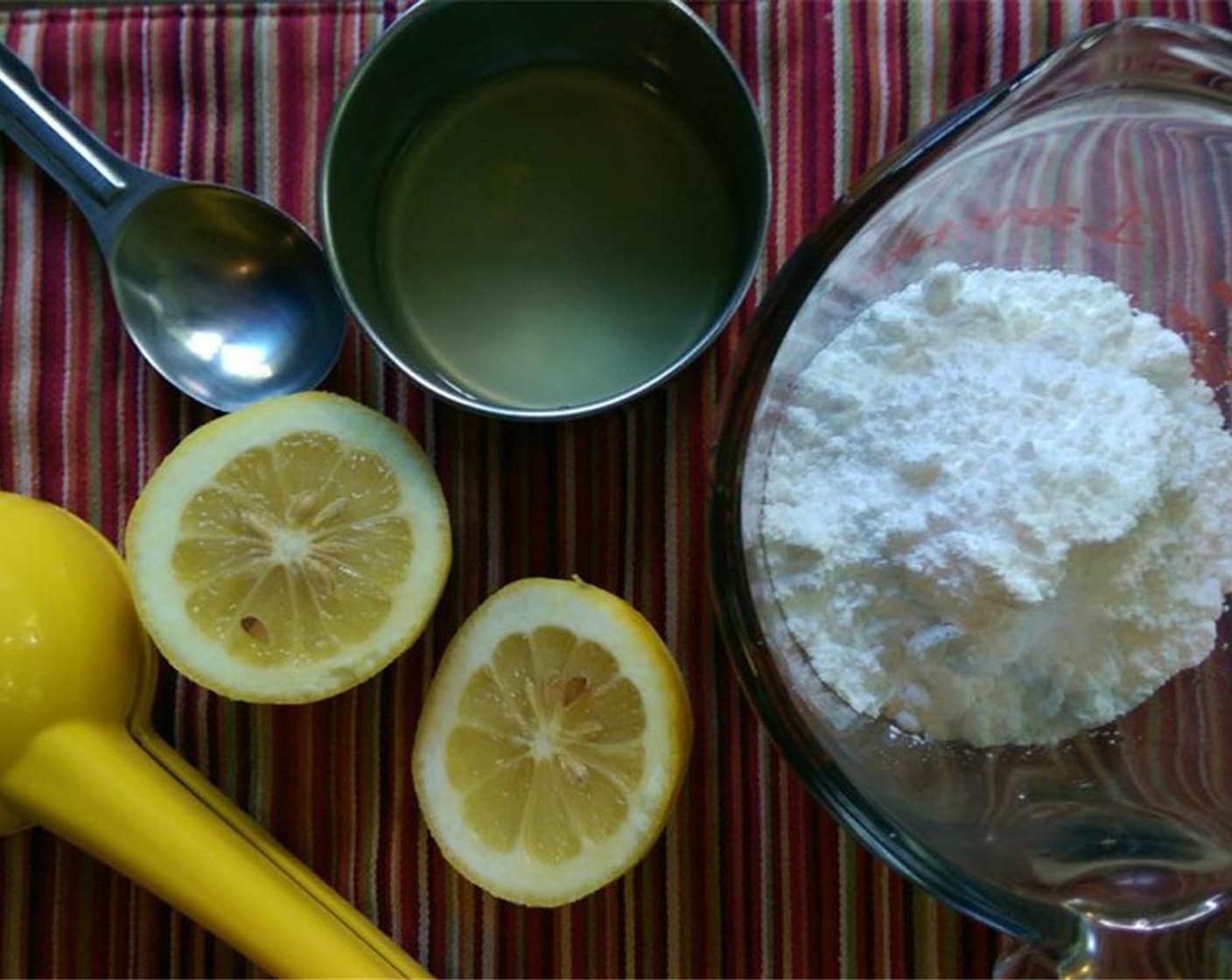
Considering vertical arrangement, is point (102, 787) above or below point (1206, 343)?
below

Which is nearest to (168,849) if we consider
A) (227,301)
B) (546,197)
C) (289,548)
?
(289,548)

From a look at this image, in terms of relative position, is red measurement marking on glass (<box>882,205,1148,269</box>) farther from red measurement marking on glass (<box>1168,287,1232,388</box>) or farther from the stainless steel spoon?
the stainless steel spoon

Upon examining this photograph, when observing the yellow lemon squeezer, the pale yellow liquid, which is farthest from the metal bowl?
the yellow lemon squeezer

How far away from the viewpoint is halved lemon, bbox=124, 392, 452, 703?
2.31 ft

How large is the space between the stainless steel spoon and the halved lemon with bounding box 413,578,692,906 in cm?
20

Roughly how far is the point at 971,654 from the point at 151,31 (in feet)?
1.96

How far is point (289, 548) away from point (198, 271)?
7.1 inches

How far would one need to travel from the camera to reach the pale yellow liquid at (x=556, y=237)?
753mm

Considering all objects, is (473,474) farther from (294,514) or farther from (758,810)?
(758,810)

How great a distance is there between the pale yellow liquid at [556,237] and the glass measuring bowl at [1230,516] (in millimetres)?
132

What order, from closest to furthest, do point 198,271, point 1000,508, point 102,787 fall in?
point 1000,508
point 102,787
point 198,271

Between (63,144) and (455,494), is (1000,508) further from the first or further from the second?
(63,144)

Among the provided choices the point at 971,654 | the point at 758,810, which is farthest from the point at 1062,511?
the point at 758,810

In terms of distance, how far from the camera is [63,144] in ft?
2.50
